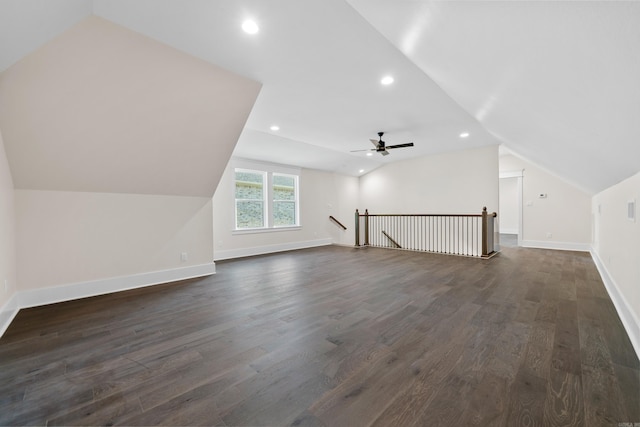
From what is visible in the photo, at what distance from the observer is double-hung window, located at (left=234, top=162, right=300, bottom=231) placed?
6.48 metres

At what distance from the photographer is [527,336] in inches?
86.2

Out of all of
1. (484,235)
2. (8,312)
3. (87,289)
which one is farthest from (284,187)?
(8,312)

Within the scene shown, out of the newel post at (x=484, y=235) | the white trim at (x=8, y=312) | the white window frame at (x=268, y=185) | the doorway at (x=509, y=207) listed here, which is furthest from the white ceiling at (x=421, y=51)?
the doorway at (x=509, y=207)

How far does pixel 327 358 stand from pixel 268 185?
5.57 m

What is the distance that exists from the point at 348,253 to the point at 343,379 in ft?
16.5

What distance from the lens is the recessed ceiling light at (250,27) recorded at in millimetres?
2193

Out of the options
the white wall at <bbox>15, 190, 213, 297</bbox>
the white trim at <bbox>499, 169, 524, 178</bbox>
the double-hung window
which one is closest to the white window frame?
the double-hung window

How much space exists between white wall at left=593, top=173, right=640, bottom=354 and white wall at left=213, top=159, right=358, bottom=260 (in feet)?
20.3

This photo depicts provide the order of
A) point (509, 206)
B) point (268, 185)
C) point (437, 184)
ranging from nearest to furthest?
point (268, 185) → point (437, 184) → point (509, 206)

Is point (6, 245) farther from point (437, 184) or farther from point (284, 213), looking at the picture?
point (437, 184)

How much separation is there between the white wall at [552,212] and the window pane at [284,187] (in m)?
6.59

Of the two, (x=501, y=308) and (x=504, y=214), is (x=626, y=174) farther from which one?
(x=504, y=214)

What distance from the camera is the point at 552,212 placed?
6.81m

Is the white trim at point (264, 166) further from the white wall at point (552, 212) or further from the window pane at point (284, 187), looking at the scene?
the white wall at point (552, 212)
